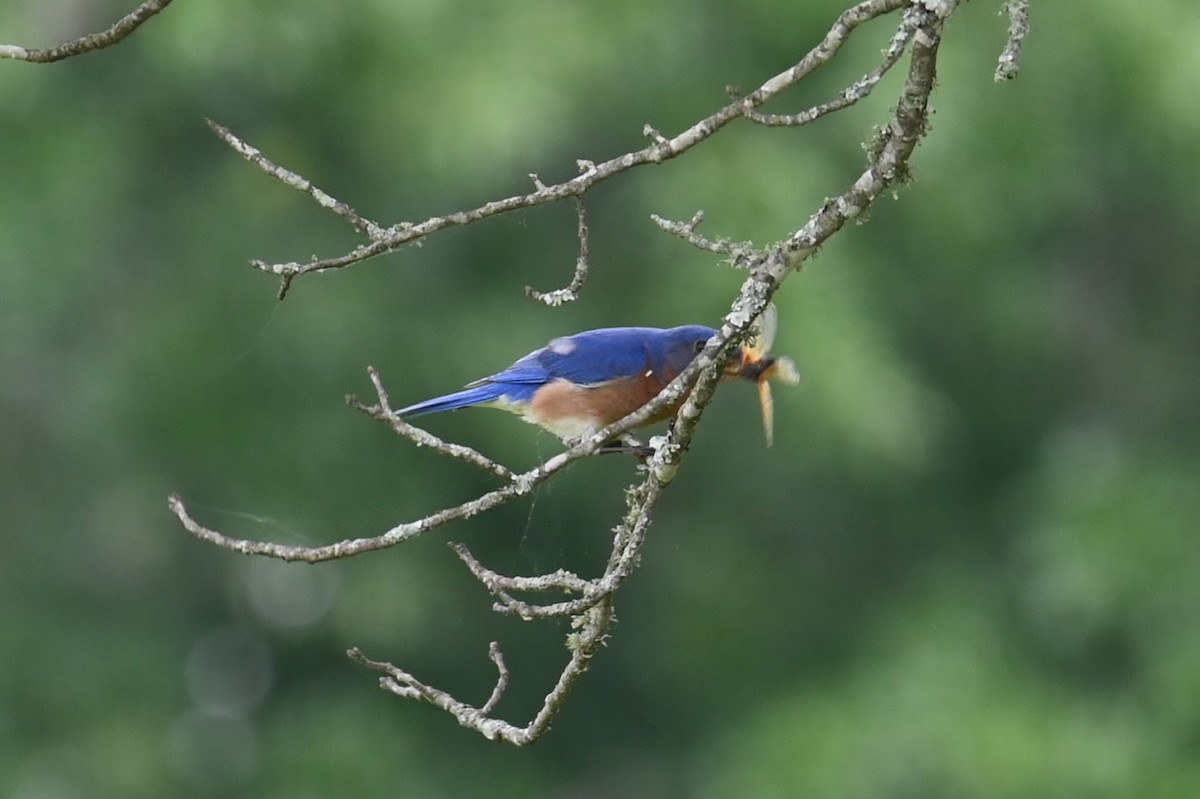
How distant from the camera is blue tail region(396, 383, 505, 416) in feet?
12.7

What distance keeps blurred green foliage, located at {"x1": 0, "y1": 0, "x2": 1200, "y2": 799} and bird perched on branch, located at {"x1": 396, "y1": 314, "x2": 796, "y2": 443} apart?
2890mm

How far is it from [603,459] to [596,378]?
447cm

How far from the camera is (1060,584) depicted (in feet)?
27.0

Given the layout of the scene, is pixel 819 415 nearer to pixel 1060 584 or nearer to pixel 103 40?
pixel 1060 584

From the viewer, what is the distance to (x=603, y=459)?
8492 millimetres

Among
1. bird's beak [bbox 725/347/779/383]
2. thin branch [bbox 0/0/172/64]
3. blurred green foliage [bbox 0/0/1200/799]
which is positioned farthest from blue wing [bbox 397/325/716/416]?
blurred green foliage [bbox 0/0/1200/799]

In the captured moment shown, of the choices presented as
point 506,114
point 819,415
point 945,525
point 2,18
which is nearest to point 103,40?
point 506,114

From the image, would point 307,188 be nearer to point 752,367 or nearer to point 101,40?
point 101,40

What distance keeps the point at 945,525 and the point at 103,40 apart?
25.2 ft

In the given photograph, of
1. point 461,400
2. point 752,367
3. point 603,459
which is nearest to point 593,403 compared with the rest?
point 461,400

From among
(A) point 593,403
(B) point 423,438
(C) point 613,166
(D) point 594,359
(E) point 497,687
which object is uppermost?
(D) point 594,359

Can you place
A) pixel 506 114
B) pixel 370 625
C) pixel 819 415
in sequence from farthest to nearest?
pixel 370 625, pixel 819 415, pixel 506 114

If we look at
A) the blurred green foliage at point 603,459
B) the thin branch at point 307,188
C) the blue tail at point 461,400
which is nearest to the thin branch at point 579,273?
the thin branch at point 307,188

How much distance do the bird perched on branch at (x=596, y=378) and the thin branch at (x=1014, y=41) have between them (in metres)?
1.35
